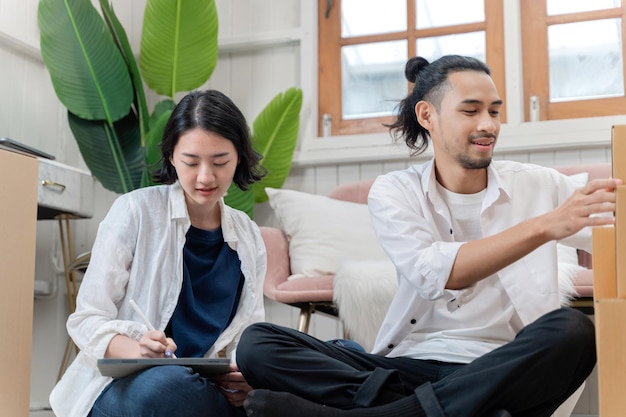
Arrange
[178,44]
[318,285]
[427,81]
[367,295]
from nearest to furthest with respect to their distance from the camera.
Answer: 1. [427,81]
2. [367,295]
3. [318,285]
4. [178,44]

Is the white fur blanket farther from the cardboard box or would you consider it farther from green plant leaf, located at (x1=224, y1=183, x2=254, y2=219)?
the cardboard box

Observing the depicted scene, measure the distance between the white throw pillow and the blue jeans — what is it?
50.2 inches

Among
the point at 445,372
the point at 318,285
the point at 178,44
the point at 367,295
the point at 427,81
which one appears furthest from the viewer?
the point at 178,44

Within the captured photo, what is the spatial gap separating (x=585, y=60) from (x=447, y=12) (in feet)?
1.83

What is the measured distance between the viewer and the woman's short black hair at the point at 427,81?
182 centimetres

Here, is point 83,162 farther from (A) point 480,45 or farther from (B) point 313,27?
(A) point 480,45

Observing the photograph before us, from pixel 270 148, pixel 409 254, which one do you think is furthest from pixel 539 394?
pixel 270 148

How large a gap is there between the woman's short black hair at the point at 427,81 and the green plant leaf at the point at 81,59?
4.93ft

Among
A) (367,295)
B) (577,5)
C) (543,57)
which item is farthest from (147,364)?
(577,5)

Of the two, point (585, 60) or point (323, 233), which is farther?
point (585, 60)

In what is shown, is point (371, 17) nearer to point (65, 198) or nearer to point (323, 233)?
point (323, 233)

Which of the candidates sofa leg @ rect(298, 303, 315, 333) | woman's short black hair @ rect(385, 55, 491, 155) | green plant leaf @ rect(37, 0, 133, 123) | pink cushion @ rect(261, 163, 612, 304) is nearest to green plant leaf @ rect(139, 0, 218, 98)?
green plant leaf @ rect(37, 0, 133, 123)

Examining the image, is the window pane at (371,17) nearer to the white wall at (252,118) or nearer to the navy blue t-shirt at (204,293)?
the white wall at (252,118)

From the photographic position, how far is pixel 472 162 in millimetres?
1711
